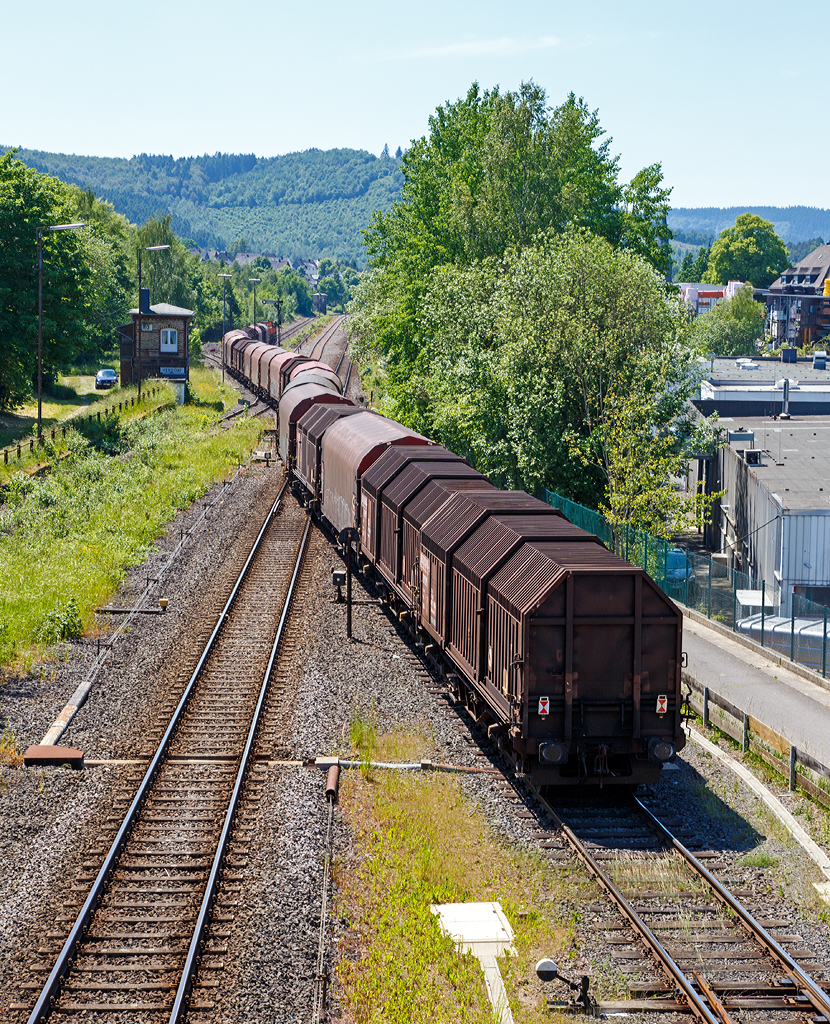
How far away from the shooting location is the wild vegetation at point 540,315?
Answer: 32.8m

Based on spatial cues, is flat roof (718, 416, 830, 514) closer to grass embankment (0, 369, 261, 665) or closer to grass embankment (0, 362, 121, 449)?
grass embankment (0, 369, 261, 665)

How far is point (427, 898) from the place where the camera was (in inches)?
502

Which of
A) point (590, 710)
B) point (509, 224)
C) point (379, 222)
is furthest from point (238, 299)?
point (590, 710)

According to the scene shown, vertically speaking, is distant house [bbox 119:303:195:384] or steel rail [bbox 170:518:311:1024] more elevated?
distant house [bbox 119:303:195:384]

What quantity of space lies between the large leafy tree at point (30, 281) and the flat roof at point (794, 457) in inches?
1343

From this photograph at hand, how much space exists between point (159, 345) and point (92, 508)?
116 feet

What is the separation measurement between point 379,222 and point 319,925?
5007cm

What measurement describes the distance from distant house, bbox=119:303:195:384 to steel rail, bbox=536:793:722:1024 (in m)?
59.7

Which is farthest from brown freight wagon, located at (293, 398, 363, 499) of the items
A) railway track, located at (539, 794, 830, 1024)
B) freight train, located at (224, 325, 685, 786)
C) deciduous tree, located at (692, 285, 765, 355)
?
deciduous tree, located at (692, 285, 765, 355)

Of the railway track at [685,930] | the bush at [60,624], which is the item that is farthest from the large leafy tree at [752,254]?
the railway track at [685,930]

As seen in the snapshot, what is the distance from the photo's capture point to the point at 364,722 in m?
18.7

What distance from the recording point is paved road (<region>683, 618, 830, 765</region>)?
19156 mm

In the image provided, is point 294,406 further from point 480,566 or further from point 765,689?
point 480,566

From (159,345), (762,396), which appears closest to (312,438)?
(762,396)
